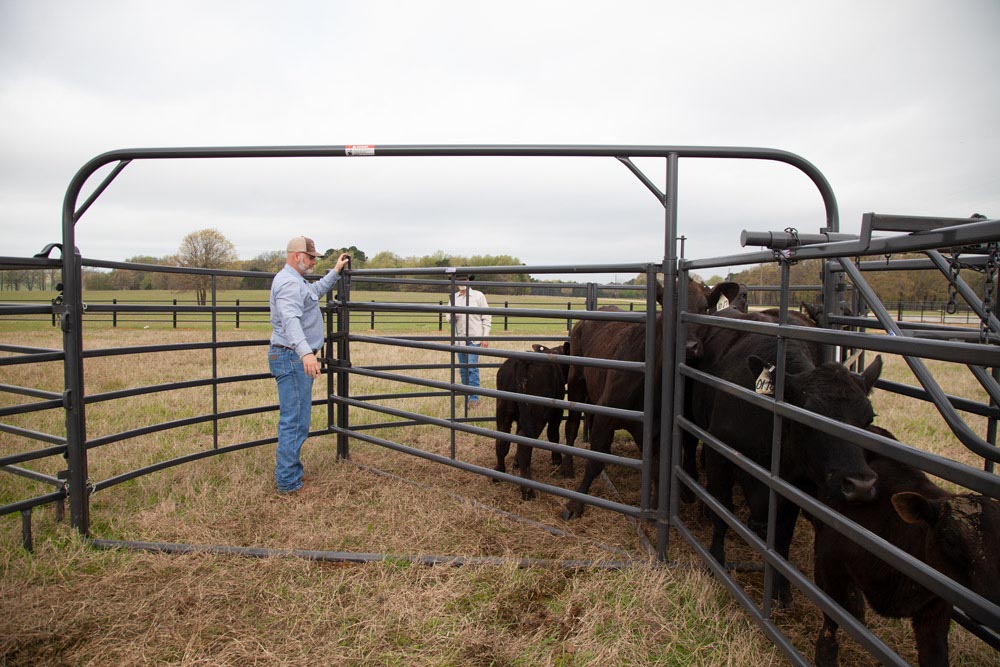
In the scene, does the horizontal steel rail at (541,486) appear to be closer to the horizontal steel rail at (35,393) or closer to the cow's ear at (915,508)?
the cow's ear at (915,508)

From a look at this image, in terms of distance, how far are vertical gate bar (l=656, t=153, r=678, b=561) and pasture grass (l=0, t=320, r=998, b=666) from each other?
1.10 feet

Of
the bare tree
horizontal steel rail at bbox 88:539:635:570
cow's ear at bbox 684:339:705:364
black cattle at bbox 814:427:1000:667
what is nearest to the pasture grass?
horizontal steel rail at bbox 88:539:635:570

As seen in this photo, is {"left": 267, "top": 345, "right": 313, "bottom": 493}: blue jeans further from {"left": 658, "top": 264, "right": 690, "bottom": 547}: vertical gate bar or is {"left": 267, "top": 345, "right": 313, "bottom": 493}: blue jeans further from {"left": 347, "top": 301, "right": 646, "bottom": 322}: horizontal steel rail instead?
{"left": 658, "top": 264, "right": 690, "bottom": 547}: vertical gate bar

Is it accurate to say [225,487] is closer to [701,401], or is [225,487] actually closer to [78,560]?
[78,560]

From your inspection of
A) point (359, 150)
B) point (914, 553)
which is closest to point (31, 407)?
point (359, 150)

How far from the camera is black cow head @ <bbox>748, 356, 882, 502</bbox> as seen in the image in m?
2.22

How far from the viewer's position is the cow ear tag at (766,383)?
235 centimetres

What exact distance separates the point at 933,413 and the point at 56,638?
9027mm

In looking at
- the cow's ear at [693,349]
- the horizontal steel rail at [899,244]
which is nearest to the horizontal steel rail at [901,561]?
the horizontal steel rail at [899,244]

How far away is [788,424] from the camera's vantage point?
8.79 feet

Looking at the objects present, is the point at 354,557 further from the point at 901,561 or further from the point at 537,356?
the point at 901,561

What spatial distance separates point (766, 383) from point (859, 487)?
52cm

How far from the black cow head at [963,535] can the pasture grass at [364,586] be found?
79 centimetres

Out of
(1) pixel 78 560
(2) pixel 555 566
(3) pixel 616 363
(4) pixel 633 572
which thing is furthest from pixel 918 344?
(1) pixel 78 560
